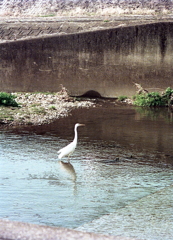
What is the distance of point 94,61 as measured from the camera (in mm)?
16469

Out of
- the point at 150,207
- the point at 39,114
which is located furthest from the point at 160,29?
the point at 150,207

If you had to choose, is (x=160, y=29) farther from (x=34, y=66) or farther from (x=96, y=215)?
(x=96, y=215)

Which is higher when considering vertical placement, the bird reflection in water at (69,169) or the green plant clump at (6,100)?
the green plant clump at (6,100)

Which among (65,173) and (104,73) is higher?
(104,73)

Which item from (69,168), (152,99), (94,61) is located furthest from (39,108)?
(69,168)

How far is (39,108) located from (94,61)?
3.75 m

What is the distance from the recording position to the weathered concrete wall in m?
16.0

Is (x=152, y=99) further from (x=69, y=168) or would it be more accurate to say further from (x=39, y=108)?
(x=69, y=168)

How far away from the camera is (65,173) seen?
7875 mm

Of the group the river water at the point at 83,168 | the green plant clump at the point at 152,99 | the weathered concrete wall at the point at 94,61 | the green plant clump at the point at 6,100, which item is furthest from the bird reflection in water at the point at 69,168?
the weathered concrete wall at the point at 94,61

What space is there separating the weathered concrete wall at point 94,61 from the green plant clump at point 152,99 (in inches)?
20.7

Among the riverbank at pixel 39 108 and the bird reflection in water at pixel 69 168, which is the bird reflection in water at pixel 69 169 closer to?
the bird reflection in water at pixel 69 168

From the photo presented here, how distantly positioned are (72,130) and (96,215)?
6008mm

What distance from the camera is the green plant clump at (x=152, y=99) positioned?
51.0ft
